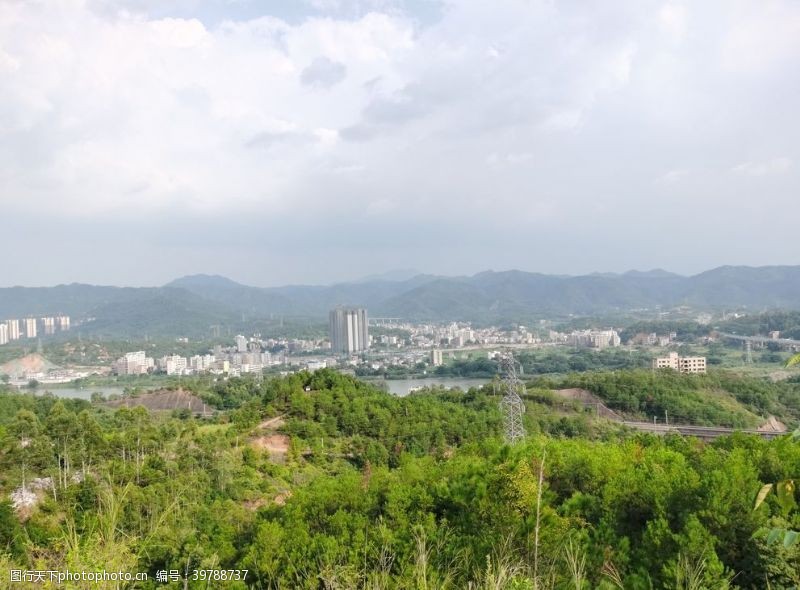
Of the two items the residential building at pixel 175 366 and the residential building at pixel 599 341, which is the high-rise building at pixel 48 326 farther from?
the residential building at pixel 599 341

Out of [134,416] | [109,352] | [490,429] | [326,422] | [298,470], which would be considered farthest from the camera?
[109,352]

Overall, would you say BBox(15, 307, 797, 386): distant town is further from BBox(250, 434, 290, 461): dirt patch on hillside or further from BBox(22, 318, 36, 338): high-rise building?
BBox(250, 434, 290, 461): dirt patch on hillside

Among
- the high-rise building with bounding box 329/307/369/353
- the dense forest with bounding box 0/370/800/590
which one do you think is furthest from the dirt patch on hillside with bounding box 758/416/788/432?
the high-rise building with bounding box 329/307/369/353

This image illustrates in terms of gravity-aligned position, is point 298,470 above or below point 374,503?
below

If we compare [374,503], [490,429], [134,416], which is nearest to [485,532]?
[374,503]

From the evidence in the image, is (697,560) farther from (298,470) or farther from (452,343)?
(452,343)

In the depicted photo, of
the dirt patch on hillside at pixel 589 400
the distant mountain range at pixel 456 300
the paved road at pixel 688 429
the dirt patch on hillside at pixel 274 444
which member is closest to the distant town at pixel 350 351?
the dirt patch on hillside at pixel 589 400
